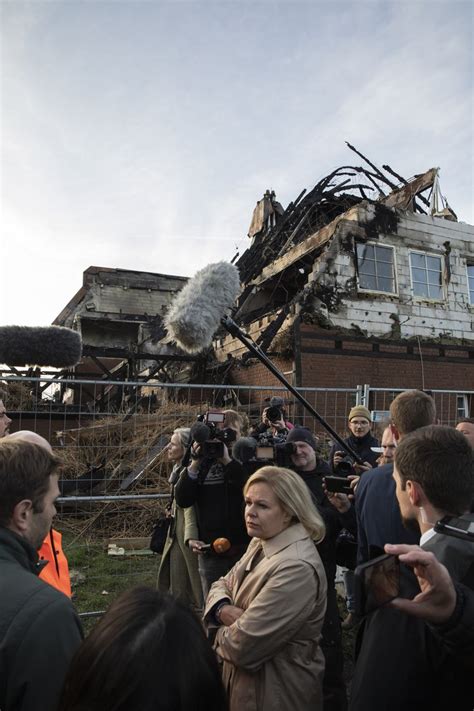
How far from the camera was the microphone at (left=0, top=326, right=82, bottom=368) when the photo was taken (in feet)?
8.80

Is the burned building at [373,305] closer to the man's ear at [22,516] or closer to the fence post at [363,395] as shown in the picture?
the fence post at [363,395]

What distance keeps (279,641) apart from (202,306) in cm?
177

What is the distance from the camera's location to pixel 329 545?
127 inches

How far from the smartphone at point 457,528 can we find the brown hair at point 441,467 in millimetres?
171

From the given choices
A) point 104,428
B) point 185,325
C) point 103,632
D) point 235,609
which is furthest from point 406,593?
point 104,428

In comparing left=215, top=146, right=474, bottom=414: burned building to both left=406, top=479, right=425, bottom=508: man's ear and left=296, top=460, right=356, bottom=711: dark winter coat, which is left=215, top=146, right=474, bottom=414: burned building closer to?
left=296, top=460, right=356, bottom=711: dark winter coat

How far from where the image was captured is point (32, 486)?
175cm

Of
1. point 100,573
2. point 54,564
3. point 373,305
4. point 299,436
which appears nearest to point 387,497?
point 299,436

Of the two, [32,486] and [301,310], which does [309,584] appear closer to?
[32,486]

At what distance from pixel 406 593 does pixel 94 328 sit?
19783 mm

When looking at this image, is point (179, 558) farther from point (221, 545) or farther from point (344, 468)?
point (344, 468)

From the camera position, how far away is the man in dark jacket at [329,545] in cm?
269

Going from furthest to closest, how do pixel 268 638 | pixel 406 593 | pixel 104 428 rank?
pixel 104 428 → pixel 268 638 → pixel 406 593

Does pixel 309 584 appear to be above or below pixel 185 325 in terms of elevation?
below
